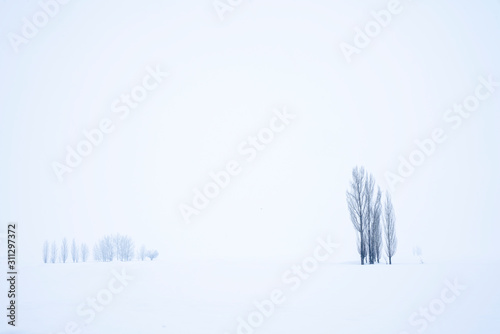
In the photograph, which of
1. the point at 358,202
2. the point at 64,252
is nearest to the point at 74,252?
the point at 64,252

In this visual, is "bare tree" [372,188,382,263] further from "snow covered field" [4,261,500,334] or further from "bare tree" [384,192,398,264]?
"snow covered field" [4,261,500,334]

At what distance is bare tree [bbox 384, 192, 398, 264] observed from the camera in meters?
28.7

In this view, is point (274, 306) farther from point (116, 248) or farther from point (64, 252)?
point (64, 252)

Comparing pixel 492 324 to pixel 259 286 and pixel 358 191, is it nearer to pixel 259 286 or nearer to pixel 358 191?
pixel 259 286

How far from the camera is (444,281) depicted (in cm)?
1219

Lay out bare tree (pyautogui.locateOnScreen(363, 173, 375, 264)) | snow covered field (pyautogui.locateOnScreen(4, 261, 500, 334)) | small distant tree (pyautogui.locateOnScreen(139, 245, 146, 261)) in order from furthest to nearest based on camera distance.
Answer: small distant tree (pyautogui.locateOnScreen(139, 245, 146, 261)) < bare tree (pyautogui.locateOnScreen(363, 173, 375, 264)) < snow covered field (pyautogui.locateOnScreen(4, 261, 500, 334))

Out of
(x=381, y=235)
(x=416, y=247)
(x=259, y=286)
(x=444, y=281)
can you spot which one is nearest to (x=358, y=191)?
(x=381, y=235)

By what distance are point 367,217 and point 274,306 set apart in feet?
71.2

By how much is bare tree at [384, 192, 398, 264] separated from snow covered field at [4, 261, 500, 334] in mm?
16077

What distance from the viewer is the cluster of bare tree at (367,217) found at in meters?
27.5

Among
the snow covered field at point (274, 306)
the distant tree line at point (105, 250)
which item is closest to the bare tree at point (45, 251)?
the distant tree line at point (105, 250)

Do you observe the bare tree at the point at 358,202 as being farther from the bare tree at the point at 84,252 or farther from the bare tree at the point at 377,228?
the bare tree at the point at 84,252

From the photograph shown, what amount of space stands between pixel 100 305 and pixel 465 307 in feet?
36.0

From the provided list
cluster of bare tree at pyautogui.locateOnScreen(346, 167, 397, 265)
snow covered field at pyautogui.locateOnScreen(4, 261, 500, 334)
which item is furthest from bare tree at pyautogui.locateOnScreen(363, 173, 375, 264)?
snow covered field at pyautogui.locateOnScreen(4, 261, 500, 334)
